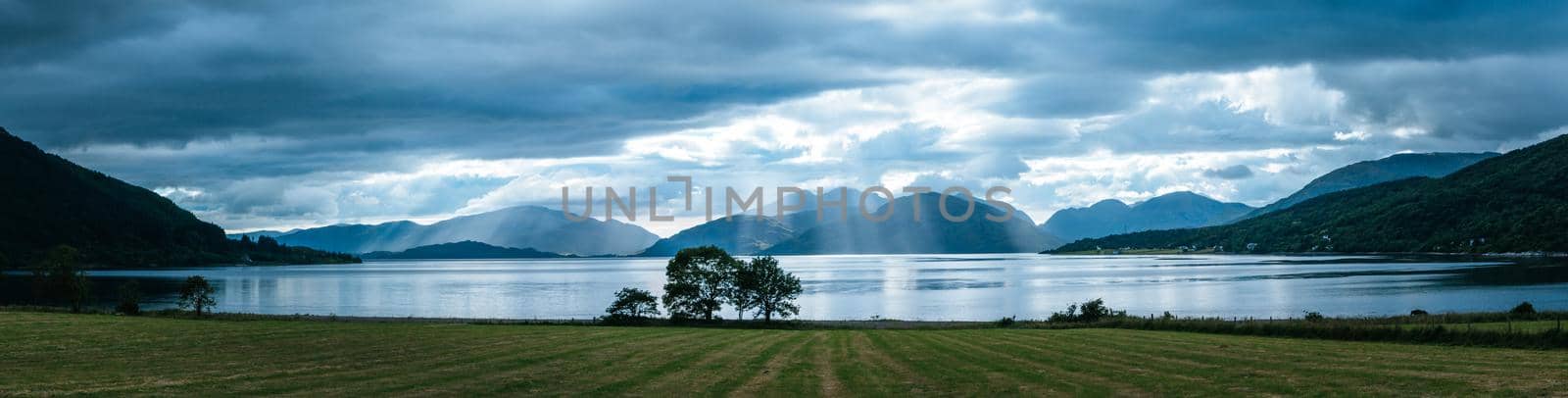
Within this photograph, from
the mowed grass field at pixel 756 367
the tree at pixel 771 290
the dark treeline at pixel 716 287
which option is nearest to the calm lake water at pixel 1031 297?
the tree at pixel 771 290

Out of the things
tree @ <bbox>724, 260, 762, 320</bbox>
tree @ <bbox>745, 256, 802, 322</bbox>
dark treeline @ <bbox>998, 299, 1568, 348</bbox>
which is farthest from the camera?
tree @ <bbox>724, 260, 762, 320</bbox>

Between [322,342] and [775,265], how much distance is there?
4970cm

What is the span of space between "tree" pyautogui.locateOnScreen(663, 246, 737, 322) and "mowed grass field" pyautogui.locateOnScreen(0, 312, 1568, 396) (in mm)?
39424

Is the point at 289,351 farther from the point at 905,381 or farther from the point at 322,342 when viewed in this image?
the point at 905,381

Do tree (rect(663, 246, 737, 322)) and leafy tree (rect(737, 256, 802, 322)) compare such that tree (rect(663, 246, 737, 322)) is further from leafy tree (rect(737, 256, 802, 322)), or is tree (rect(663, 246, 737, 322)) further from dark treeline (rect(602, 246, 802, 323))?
leafy tree (rect(737, 256, 802, 322))

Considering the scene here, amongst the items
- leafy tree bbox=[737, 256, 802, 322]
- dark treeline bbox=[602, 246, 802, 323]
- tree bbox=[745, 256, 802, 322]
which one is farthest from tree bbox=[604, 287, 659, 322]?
tree bbox=[745, 256, 802, 322]

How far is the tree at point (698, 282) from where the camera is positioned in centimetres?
7812

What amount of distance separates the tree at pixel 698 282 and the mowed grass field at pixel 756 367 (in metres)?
39.4

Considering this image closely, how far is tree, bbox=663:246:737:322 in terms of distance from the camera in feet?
256

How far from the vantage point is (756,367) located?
27062 mm

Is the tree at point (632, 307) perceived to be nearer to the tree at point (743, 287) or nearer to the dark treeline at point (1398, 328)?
the tree at point (743, 287)

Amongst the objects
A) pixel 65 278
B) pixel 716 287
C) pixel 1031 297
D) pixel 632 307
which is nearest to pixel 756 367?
pixel 632 307

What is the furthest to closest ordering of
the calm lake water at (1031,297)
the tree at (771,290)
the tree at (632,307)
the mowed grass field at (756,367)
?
the calm lake water at (1031,297), the tree at (771,290), the tree at (632,307), the mowed grass field at (756,367)

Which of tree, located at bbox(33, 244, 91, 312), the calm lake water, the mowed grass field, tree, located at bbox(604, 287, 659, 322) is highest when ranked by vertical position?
tree, located at bbox(33, 244, 91, 312)
